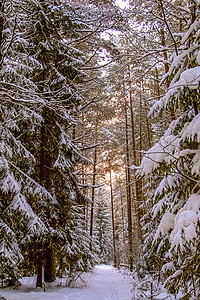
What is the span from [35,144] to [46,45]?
10.2 ft

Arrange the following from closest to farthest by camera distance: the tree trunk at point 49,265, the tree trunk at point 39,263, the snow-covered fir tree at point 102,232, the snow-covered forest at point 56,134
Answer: the snow-covered forest at point 56,134
the tree trunk at point 39,263
the tree trunk at point 49,265
the snow-covered fir tree at point 102,232

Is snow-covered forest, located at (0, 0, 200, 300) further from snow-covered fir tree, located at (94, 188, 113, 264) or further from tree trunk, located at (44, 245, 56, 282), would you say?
snow-covered fir tree, located at (94, 188, 113, 264)

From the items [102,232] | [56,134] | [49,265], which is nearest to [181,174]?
[56,134]

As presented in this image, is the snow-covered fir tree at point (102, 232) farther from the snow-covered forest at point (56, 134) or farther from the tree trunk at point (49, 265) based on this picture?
→ the tree trunk at point (49, 265)

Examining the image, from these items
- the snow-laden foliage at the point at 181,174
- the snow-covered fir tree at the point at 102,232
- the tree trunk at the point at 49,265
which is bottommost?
the snow-covered fir tree at the point at 102,232

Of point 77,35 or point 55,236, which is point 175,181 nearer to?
point 55,236

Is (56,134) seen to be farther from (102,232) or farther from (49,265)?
(102,232)

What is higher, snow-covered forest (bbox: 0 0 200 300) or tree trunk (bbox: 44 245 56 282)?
snow-covered forest (bbox: 0 0 200 300)

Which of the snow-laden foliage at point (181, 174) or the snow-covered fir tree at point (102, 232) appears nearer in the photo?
the snow-laden foliage at point (181, 174)

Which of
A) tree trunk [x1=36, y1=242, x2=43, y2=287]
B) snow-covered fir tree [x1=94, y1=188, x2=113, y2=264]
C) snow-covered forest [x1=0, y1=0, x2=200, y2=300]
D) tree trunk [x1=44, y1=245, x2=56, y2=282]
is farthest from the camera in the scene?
snow-covered fir tree [x1=94, y1=188, x2=113, y2=264]

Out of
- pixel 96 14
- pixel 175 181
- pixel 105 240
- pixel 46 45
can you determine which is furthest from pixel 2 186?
pixel 105 240

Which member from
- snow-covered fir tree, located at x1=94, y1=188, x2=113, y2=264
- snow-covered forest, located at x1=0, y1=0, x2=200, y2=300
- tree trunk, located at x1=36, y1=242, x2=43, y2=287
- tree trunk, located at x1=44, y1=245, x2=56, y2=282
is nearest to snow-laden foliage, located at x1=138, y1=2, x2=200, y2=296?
snow-covered forest, located at x1=0, y1=0, x2=200, y2=300

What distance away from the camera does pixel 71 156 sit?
8125mm

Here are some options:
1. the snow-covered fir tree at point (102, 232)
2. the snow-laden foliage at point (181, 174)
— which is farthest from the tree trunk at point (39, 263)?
the snow-covered fir tree at point (102, 232)
